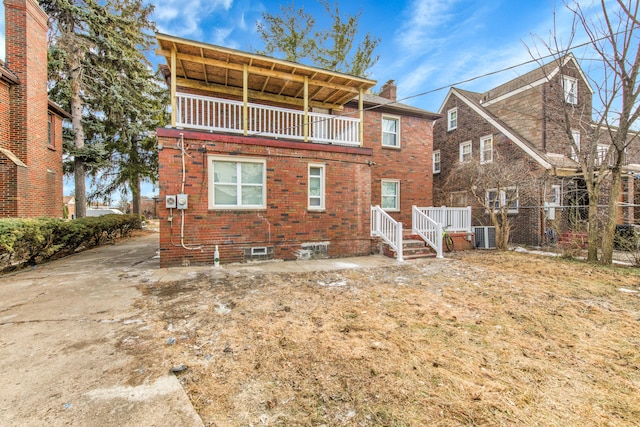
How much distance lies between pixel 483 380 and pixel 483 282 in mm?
4053

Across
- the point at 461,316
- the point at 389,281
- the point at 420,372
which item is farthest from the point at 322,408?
the point at 389,281

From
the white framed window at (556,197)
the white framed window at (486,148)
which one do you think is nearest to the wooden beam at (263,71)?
the white framed window at (486,148)

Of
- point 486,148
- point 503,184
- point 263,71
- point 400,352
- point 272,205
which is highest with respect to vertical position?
point 263,71

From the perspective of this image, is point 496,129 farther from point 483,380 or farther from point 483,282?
point 483,380

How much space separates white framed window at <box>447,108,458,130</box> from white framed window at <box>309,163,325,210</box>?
1135 cm

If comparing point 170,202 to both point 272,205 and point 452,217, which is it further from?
point 452,217

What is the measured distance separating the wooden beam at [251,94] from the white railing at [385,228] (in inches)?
180

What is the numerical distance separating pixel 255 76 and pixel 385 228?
21.7ft

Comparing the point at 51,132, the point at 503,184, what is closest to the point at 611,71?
the point at 503,184

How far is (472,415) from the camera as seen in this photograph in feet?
6.64

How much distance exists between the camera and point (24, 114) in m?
9.92

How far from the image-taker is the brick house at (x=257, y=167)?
7.20m

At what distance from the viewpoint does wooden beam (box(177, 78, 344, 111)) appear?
8.92 metres

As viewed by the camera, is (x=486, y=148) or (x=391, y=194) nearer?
(x=391, y=194)
